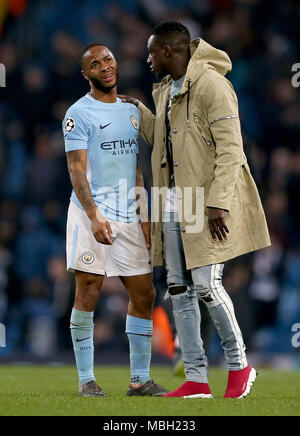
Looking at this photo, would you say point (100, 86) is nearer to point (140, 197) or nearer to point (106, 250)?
point (140, 197)

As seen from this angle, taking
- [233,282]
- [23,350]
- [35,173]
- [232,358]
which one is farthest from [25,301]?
[232,358]

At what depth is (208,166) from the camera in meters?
5.05

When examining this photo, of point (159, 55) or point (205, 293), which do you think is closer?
point (205, 293)

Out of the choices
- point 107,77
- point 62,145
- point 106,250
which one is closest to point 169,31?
point 107,77

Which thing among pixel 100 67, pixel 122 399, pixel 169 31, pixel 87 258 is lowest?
pixel 122 399

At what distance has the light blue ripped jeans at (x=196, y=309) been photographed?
491cm

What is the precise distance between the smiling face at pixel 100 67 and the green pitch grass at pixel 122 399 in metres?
1.73

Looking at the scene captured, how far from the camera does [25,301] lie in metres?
9.85

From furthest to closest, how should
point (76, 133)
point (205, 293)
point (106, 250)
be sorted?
point (106, 250) < point (76, 133) < point (205, 293)

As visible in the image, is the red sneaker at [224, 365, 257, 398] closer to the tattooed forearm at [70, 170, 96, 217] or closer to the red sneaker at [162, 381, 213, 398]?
the red sneaker at [162, 381, 213, 398]

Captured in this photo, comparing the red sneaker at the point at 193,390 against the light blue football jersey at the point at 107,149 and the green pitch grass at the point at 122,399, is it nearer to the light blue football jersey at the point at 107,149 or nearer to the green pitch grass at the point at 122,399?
the green pitch grass at the point at 122,399

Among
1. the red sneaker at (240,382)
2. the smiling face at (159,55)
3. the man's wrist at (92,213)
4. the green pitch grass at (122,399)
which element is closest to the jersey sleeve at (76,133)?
the man's wrist at (92,213)

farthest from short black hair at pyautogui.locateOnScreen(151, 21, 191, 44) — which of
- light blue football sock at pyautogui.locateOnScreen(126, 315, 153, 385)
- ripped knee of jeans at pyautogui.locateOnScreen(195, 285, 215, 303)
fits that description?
light blue football sock at pyautogui.locateOnScreen(126, 315, 153, 385)

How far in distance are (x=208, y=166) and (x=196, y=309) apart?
771mm
